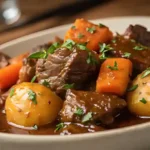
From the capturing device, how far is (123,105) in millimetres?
1991

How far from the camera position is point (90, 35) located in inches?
94.0

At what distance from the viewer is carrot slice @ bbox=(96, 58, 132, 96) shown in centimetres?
205

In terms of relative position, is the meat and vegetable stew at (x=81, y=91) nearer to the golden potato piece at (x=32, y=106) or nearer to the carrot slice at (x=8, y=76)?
the golden potato piece at (x=32, y=106)

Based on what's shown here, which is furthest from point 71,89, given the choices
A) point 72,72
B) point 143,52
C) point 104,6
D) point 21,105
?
point 104,6

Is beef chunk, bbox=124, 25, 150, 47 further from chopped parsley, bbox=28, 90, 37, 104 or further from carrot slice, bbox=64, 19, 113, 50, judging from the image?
chopped parsley, bbox=28, 90, 37, 104

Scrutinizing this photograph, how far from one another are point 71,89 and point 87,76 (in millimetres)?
100

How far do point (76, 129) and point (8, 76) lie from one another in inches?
27.9

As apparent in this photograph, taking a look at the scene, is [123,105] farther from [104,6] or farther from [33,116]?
[104,6]

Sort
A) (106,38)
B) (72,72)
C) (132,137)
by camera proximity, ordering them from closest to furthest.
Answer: (132,137) < (72,72) < (106,38)

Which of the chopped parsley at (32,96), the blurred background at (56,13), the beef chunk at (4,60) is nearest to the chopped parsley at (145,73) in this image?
the chopped parsley at (32,96)

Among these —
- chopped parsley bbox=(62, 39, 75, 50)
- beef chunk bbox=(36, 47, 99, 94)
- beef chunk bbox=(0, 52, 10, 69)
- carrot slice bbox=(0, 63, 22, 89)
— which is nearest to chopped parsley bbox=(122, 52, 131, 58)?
beef chunk bbox=(36, 47, 99, 94)

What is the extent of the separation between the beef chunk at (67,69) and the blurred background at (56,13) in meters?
1.76

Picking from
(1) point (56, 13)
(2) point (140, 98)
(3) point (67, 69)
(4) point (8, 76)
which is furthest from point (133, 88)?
(1) point (56, 13)

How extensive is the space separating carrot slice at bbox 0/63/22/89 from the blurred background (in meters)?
1.39
